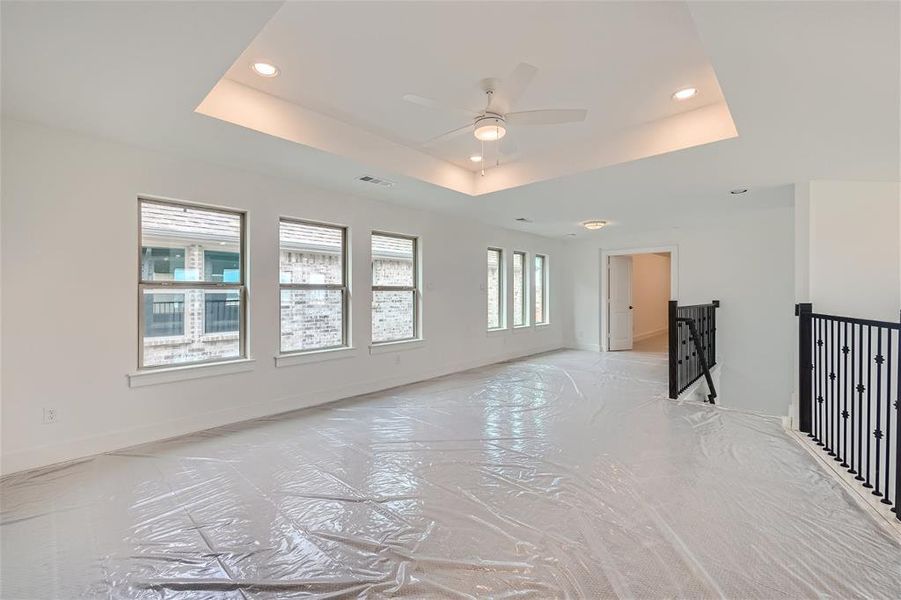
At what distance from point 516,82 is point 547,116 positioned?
14.9 inches

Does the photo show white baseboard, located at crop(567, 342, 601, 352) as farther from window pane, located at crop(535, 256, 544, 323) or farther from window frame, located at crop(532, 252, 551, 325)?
window pane, located at crop(535, 256, 544, 323)

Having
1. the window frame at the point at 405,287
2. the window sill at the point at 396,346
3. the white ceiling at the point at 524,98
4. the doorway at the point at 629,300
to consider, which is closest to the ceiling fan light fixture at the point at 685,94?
the white ceiling at the point at 524,98

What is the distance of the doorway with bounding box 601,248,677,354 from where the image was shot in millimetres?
8445

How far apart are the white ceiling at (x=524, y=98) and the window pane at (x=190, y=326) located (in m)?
1.28

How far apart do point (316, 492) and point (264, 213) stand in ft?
9.45

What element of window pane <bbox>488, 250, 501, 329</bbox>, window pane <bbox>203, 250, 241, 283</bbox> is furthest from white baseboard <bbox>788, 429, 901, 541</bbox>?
window pane <bbox>203, 250, 241, 283</bbox>

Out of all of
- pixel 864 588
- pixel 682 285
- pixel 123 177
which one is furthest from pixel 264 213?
pixel 682 285

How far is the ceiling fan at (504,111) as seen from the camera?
2.45 meters

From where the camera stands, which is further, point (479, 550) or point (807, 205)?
A: point (807, 205)

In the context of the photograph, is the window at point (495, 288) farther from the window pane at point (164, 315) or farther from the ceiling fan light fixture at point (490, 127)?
the window pane at point (164, 315)

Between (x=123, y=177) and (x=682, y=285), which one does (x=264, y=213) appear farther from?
(x=682, y=285)

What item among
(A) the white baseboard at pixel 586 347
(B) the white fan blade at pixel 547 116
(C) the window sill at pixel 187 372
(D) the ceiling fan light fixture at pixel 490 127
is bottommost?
(A) the white baseboard at pixel 586 347

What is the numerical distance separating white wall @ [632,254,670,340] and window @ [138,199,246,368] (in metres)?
8.75

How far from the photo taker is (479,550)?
6.49ft
